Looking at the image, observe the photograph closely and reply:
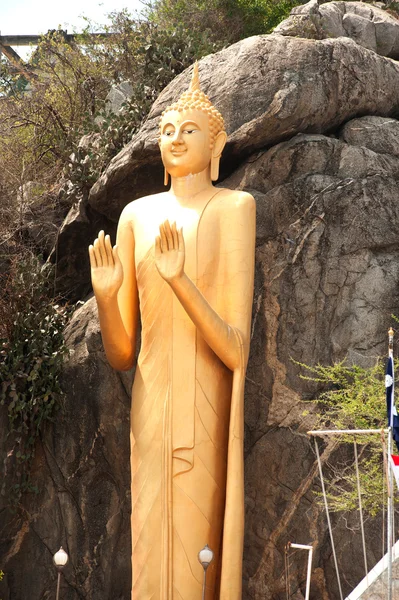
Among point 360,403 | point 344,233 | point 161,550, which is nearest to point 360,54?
point 344,233

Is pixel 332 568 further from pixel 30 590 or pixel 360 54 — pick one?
pixel 360 54

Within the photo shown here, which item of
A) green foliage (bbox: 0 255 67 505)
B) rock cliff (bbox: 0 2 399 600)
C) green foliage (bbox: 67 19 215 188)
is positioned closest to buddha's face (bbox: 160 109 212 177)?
rock cliff (bbox: 0 2 399 600)

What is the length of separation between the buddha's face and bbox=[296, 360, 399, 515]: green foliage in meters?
1.93

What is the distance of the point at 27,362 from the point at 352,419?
3060 mm

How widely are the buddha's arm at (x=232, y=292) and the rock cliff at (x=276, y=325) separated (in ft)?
4.82

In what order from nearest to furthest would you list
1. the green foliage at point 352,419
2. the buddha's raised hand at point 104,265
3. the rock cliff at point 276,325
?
the buddha's raised hand at point 104,265 < the green foliage at point 352,419 < the rock cliff at point 276,325

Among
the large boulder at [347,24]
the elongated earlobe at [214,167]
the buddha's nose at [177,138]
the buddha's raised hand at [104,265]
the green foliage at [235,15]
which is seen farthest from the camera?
the green foliage at [235,15]

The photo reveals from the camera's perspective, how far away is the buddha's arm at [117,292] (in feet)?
26.1

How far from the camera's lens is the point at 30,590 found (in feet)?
31.9

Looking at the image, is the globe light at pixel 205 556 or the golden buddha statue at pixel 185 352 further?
the golden buddha statue at pixel 185 352

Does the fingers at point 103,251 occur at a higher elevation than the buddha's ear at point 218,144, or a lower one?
lower

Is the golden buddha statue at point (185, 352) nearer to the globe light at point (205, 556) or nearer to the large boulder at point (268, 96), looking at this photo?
the globe light at point (205, 556)

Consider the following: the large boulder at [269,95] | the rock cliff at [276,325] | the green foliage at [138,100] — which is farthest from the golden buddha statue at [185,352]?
the green foliage at [138,100]

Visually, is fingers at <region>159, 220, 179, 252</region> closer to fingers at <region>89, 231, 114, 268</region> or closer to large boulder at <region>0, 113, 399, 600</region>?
fingers at <region>89, 231, 114, 268</region>
